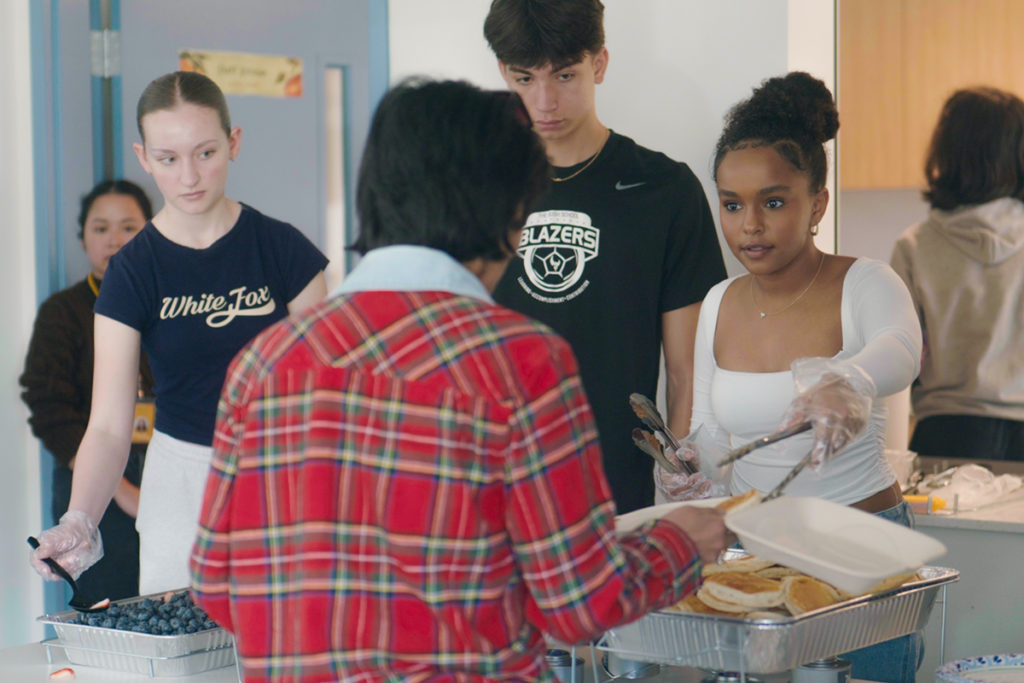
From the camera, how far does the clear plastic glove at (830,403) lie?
1.44m

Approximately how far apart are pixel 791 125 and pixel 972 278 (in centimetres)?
132

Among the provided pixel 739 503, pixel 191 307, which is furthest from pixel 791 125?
pixel 191 307

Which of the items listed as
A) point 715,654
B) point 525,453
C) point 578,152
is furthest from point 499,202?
point 578,152

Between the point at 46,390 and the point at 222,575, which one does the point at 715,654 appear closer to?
the point at 222,575

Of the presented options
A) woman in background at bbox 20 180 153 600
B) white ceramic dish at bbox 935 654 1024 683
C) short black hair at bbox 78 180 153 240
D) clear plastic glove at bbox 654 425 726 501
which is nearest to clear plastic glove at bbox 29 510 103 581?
clear plastic glove at bbox 654 425 726 501

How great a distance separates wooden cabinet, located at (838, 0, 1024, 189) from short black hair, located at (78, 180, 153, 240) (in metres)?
1.98

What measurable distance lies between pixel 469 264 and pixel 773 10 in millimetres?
1628

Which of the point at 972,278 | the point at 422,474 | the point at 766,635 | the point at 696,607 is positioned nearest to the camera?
the point at 422,474

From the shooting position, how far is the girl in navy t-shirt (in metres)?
1.96

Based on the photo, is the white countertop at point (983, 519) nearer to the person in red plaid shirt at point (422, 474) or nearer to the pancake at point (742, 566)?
the pancake at point (742, 566)

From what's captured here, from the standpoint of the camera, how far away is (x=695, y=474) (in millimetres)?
1858

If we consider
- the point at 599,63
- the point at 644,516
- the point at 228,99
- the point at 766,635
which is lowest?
the point at 766,635

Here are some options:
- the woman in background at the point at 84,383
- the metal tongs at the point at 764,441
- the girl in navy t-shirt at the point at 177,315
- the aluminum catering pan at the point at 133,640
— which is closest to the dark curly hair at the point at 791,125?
the metal tongs at the point at 764,441

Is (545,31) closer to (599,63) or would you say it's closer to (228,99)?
(599,63)
